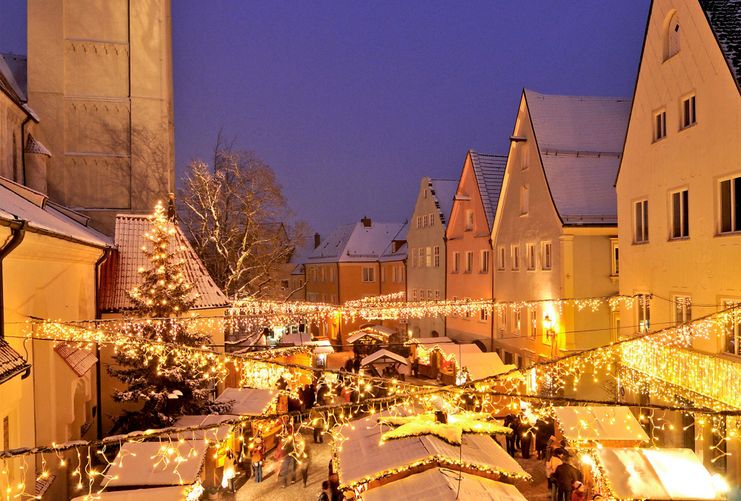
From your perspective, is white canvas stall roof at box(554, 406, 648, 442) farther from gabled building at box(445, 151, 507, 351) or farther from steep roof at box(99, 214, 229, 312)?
gabled building at box(445, 151, 507, 351)

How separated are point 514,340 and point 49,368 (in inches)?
797

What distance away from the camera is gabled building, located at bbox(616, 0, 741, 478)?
46.2 feet

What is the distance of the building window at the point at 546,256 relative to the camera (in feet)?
79.8

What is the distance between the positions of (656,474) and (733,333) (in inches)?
209

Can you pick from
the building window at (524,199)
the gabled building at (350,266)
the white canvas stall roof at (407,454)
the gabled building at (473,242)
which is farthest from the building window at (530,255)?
the gabled building at (350,266)

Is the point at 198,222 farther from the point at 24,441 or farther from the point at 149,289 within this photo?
the point at 24,441

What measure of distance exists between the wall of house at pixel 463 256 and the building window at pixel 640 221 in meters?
11.8

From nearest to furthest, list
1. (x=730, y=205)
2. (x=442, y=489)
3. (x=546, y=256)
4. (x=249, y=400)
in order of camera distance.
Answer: (x=442, y=489)
(x=730, y=205)
(x=249, y=400)
(x=546, y=256)

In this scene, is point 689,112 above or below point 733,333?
above

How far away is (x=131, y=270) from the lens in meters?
21.0

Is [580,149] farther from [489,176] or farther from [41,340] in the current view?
[41,340]

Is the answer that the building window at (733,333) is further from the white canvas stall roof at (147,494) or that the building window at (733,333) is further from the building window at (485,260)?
the building window at (485,260)

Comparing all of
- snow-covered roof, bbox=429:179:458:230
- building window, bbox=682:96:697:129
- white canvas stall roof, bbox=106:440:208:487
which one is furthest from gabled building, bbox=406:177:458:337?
white canvas stall roof, bbox=106:440:208:487

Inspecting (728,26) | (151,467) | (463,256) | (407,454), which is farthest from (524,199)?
(151,467)
